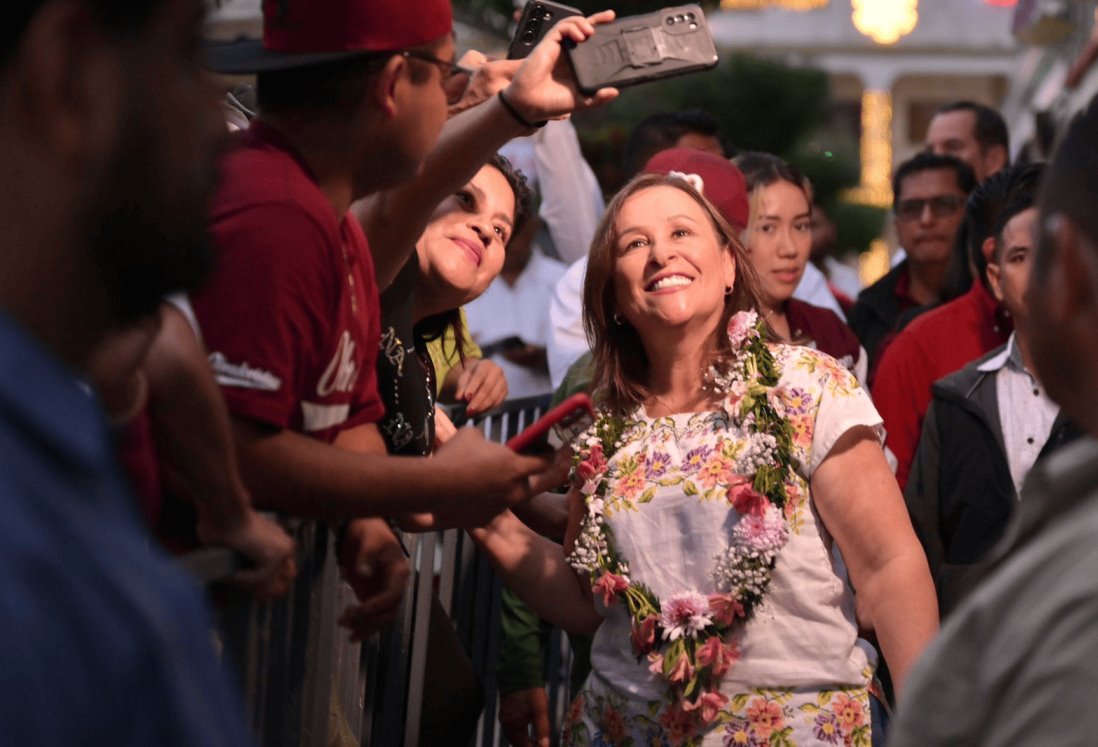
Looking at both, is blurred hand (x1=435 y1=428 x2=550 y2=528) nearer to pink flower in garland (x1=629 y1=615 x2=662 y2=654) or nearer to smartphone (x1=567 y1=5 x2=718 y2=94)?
smartphone (x1=567 y1=5 x2=718 y2=94)

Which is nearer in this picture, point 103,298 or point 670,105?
point 103,298

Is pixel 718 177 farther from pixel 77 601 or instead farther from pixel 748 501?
pixel 77 601

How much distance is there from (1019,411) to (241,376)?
10.7 ft

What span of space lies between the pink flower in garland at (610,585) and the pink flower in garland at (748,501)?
30 cm

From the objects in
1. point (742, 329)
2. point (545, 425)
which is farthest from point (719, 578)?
point (545, 425)

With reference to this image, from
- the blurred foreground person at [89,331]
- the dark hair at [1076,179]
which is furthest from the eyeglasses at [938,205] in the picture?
the blurred foreground person at [89,331]

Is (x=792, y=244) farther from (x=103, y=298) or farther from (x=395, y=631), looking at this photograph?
(x=103, y=298)

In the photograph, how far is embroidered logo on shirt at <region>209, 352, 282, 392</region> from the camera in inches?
95.8

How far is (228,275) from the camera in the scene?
242 centimetres

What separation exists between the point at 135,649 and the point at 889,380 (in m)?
4.71

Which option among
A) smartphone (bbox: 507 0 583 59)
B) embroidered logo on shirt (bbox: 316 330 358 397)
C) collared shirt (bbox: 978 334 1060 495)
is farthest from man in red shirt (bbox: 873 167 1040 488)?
embroidered logo on shirt (bbox: 316 330 358 397)

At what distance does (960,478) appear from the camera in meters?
5.04

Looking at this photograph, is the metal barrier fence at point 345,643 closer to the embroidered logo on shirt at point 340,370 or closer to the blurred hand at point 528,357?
the embroidered logo on shirt at point 340,370

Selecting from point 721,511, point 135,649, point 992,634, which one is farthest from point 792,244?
point 135,649
